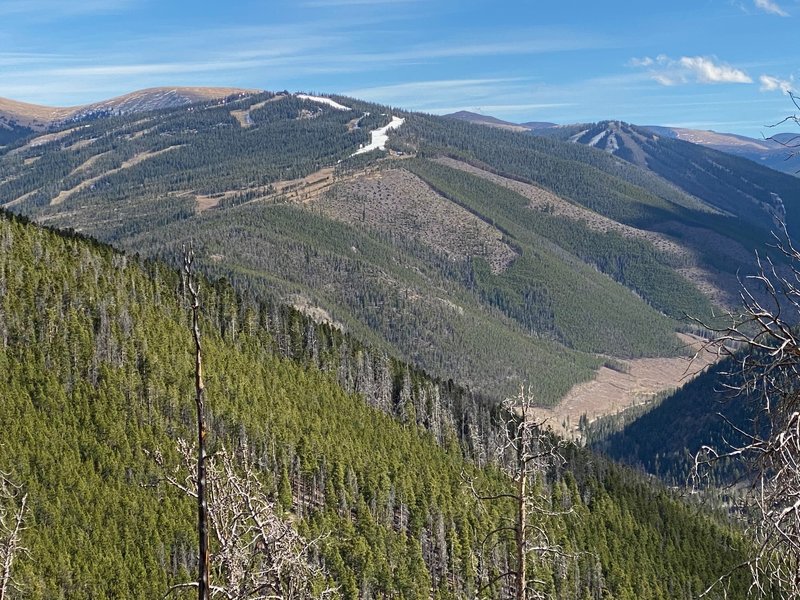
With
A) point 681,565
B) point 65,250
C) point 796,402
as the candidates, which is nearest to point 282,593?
point 796,402

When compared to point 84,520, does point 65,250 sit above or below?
above

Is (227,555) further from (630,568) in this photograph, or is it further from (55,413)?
(630,568)

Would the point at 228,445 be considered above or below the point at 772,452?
below

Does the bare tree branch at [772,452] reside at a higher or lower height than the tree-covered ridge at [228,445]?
higher

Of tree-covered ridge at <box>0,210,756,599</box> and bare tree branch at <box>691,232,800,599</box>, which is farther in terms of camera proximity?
tree-covered ridge at <box>0,210,756,599</box>

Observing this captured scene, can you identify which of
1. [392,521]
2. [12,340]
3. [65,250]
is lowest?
[392,521]

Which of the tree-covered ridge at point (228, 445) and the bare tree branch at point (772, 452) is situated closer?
the bare tree branch at point (772, 452)

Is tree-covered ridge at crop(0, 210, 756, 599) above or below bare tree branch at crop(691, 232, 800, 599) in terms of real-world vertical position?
below

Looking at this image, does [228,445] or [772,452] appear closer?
[772,452]
